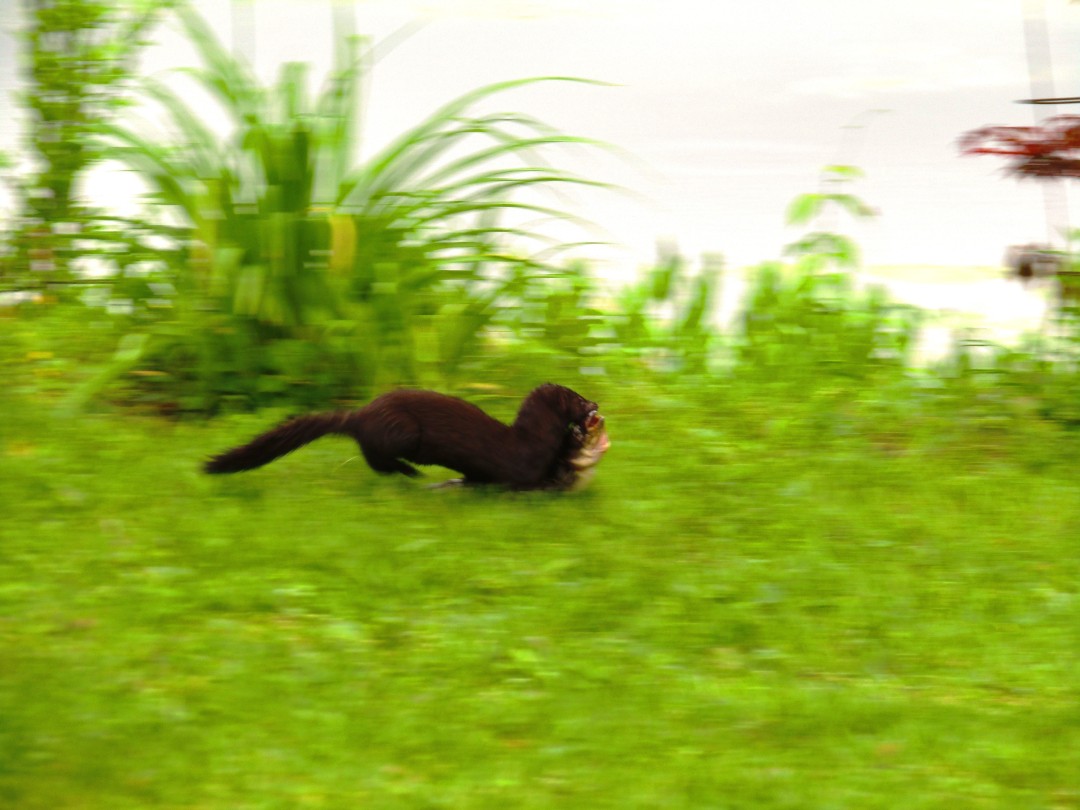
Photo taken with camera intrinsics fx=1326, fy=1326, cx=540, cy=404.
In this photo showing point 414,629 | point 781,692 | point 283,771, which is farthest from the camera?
point 414,629

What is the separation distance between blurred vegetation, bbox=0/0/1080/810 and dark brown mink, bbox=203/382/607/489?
0.65ft

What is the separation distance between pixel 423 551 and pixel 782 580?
144cm

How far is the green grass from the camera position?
3.88m

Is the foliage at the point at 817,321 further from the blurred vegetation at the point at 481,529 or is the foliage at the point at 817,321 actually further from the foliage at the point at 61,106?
the foliage at the point at 61,106

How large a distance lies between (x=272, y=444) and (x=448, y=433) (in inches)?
30.6

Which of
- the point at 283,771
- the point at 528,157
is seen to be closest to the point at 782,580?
the point at 283,771

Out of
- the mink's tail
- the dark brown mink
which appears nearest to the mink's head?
the dark brown mink

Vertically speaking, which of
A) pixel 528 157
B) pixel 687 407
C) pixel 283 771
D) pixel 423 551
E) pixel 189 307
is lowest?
pixel 283 771

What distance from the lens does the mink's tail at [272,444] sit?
583 cm

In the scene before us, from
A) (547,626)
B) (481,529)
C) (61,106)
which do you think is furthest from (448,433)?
(61,106)

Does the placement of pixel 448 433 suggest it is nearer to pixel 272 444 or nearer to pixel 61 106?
pixel 272 444

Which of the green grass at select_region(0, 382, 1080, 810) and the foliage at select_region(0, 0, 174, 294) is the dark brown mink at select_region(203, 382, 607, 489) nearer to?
the green grass at select_region(0, 382, 1080, 810)

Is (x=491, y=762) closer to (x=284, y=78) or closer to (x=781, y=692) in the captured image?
(x=781, y=692)

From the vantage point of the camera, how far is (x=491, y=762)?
3910mm
